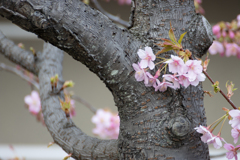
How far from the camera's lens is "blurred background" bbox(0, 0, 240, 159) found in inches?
72.9

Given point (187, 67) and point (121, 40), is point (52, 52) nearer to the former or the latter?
point (121, 40)

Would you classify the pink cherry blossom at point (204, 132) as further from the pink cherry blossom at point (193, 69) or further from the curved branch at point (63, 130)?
the curved branch at point (63, 130)

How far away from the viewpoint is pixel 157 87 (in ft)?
1.38

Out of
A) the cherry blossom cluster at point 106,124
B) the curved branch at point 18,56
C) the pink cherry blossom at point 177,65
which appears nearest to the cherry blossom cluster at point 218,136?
the pink cherry blossom at point 177,65

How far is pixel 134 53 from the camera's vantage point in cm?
44

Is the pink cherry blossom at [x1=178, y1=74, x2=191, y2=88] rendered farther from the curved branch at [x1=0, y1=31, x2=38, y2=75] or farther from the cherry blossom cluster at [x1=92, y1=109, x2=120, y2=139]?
the cherry blossom cluster at [x1=92, y1=109, x2=120, y2=139]

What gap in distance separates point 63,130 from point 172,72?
0.37 meters

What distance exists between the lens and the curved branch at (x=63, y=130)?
0.54 m

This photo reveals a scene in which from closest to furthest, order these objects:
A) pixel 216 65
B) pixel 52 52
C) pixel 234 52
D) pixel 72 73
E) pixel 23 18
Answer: pixel 23 18
pixel 52 52
pixel 234 52
pixel 216 65
pixel 72 73

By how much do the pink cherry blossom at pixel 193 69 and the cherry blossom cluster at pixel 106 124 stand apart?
1.35 m

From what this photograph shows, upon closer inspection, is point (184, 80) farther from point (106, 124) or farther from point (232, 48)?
point (106, 124)

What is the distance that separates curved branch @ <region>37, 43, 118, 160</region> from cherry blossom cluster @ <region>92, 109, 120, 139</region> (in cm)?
94

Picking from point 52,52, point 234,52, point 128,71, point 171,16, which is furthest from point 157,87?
point 234,52

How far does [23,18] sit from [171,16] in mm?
300
